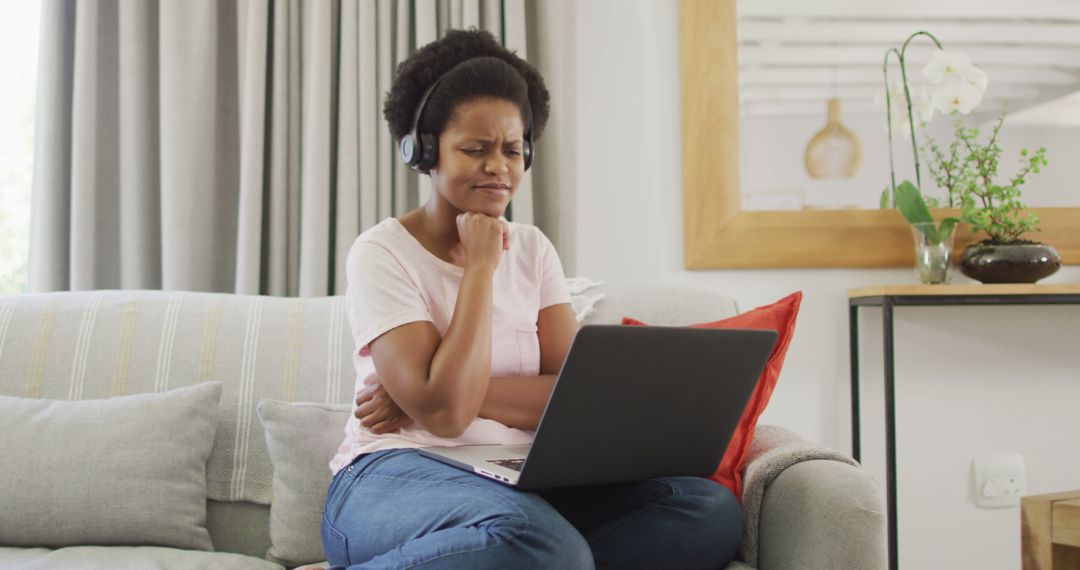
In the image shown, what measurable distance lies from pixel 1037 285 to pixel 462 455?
144cm

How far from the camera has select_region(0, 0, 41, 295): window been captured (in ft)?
7.46

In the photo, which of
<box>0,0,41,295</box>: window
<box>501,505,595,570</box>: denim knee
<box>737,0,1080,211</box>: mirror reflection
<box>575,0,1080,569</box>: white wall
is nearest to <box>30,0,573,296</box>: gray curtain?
<box>575,0,1080,569</box>: white wall

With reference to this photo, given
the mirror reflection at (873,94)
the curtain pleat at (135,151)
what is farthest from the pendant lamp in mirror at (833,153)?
the curtain pleat at (135,151)

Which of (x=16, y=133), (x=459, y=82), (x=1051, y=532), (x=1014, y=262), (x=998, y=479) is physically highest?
(x=16, y=133)

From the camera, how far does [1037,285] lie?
77.5 inches

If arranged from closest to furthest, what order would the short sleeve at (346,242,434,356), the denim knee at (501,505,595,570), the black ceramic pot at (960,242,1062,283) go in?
the denim knee at (501,505,595,570) < the short sleeve at (346,242,434,356) < the black ceramic pot at (960,242,1062,283)

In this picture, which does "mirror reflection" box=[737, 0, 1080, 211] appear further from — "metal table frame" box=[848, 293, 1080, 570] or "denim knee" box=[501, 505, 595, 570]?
"denim knee" box=[501, 505, 595, 570]

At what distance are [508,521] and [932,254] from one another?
1.42 metres

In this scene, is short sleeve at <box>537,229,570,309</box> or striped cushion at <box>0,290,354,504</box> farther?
striped cushion at <box>0,290,354,504</box>

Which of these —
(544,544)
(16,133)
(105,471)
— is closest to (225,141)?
(16,133)

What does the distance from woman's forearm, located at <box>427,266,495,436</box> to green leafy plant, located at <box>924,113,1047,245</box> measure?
1380 millimetres

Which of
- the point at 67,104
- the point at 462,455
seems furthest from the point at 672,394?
the point at 67,104

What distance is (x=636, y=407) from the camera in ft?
Answer: 3.39

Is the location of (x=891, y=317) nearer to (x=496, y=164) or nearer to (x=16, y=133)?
(x=496, y=164)
